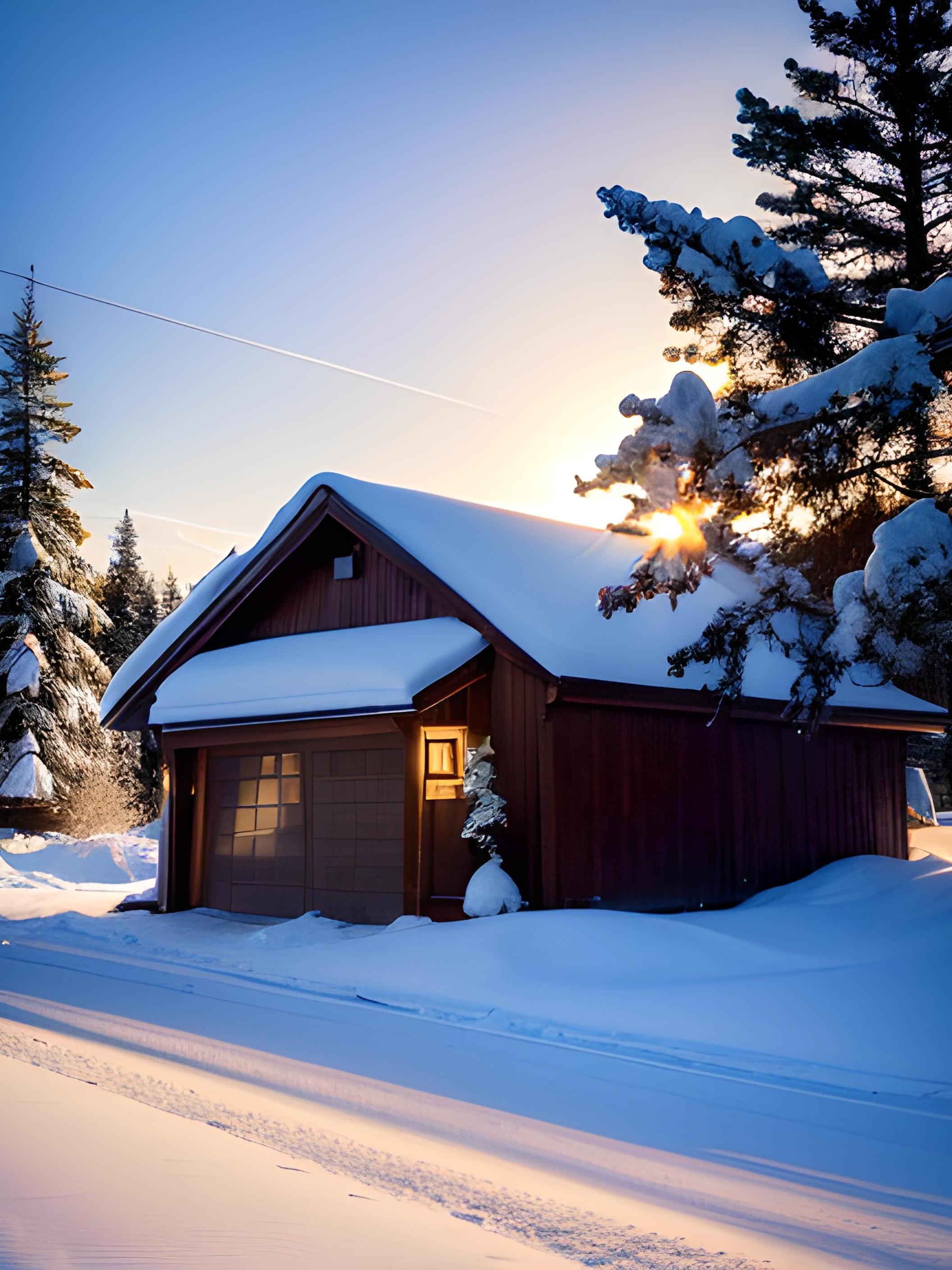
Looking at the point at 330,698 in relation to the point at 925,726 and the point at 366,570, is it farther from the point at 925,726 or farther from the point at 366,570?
the point at 925,726

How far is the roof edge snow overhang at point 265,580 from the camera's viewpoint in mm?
12828

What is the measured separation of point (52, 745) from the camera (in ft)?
96.3

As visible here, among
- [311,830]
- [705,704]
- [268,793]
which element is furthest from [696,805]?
[268,793]

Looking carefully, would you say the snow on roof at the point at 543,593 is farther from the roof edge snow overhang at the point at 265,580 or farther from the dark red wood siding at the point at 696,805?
the dark red wood siding at the point at 696,805

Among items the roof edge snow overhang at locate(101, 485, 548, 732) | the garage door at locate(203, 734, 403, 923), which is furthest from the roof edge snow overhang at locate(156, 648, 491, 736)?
the garage door at locate(203, 734, 403, 923)

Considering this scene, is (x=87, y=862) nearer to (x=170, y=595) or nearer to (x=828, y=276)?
(x=828, y=276)

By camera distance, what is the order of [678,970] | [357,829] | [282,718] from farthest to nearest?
[357,829] → [282,718] → [678,970]

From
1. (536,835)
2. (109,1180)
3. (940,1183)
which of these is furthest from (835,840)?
(109,1180)

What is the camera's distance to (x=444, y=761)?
13281 millimetres

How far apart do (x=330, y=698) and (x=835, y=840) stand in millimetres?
8173

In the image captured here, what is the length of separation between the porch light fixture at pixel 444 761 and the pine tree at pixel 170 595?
37562 millimetres

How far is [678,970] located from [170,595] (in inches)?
1853

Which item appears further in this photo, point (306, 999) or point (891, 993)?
point (306, 999)

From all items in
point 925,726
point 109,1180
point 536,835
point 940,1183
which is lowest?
point 940,1183
